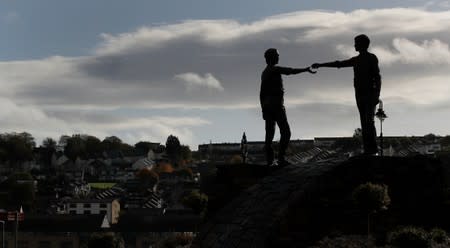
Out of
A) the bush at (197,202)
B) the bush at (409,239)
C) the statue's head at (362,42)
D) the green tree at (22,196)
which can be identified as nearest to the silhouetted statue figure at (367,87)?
the statue's head at (362,42)

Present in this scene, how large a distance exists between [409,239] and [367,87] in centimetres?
409

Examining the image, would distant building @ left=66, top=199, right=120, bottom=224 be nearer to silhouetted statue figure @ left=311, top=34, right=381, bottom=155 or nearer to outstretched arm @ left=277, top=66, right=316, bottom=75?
outstretched arm @ left=277, top=66, right=316, bottom=75

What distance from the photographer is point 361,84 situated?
59.5ft

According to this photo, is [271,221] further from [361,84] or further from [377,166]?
[361,84]

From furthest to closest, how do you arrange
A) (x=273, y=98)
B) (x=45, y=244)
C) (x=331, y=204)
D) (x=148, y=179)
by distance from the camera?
(x=148, y=179), (x=45, y=244), (x=273, y=98), (x=331, y=204)

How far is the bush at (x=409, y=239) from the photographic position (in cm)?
1575

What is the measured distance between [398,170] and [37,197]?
12383 cm

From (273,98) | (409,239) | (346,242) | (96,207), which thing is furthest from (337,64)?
(96,207)

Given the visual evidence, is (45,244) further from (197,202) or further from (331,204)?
(331,204)

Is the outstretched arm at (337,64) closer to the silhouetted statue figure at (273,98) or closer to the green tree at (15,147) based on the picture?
the silhouetted statue figure at (273,98)

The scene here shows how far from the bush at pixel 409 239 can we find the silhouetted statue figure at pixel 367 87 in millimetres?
2630

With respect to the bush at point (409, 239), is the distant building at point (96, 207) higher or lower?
lower

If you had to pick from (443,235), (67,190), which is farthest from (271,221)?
(67,190)

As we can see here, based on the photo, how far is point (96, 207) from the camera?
109688mm
